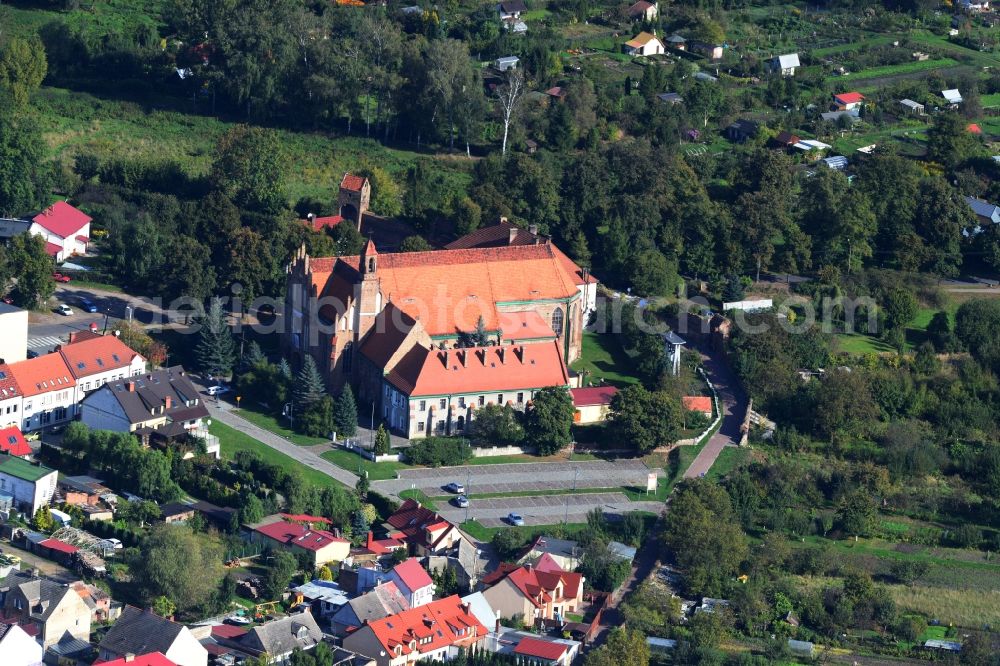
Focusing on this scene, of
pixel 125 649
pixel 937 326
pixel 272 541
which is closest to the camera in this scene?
pixel 125 649

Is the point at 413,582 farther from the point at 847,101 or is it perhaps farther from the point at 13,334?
the point at 847,101

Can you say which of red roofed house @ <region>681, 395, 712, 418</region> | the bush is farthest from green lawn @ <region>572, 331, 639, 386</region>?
the bush

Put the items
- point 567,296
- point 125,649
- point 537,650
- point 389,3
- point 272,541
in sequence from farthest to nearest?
point 389,3, point 567,296, point 272,541, point 537,650, point 125,649

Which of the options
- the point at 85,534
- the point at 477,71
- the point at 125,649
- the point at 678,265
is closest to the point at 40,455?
the point at 85,534

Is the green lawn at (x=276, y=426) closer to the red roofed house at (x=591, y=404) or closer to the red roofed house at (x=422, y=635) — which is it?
the red roofed house at (x=591, y=404)

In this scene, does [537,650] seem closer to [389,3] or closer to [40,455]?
[40,455]

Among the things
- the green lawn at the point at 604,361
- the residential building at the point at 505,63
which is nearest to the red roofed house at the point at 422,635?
the green lawn at the point at 604,361

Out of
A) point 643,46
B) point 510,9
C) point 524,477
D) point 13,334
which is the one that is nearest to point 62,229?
point 13,334
